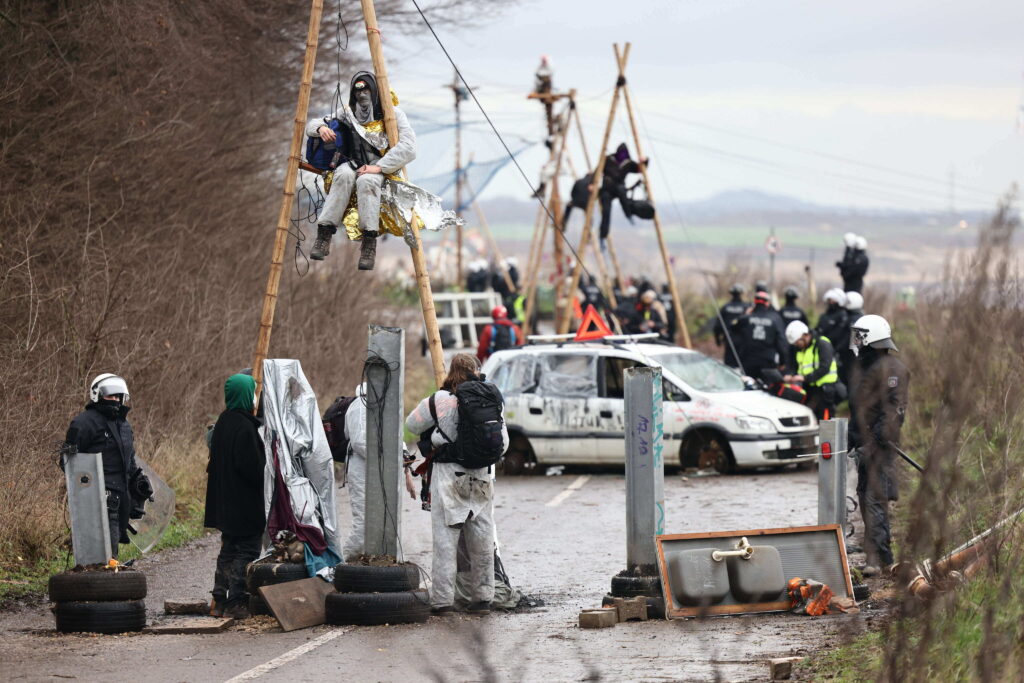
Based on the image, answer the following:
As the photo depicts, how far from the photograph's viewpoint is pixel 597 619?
10680 millimetres

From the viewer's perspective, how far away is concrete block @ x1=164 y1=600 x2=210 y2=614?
1180 cm

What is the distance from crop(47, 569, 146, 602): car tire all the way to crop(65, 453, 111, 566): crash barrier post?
222 millimetres

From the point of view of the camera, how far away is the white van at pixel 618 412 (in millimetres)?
19484

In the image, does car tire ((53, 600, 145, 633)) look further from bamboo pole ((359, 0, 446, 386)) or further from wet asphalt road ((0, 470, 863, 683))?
bamboo pole ((359, 0, 446, 386))

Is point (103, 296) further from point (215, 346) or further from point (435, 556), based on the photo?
point (435, 556)

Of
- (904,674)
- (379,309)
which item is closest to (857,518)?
(904,674)

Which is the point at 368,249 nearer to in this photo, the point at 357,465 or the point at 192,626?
the point at 357,465

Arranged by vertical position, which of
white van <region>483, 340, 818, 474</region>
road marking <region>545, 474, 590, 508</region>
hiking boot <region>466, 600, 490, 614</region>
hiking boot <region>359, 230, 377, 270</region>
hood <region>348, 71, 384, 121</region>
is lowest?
road marking <region>545, 474, 590, 508</region>

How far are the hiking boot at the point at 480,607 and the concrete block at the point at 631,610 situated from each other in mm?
1107

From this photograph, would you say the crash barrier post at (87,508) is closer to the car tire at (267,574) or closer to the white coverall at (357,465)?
the car tire at (267,574)

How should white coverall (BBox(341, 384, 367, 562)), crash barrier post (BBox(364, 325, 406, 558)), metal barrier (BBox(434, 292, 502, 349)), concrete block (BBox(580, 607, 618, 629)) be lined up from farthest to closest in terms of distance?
metal barrier (BBox(434, 292, 502, 349)) < white coverall (BBox(341, 384, 367, 562)) < crash barrier post (BBox(364, 325, 406, 558)) < concrete block (BBox(580, 607, 618, 629))

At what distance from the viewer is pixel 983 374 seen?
17.4ft

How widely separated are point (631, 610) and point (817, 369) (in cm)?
1008

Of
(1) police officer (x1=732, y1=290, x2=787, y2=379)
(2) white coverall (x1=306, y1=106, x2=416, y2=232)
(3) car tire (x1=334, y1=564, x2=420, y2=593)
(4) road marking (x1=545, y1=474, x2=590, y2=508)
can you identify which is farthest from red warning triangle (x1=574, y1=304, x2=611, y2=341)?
(3) car tire (x1=334, y1=564, x2=420, y2=593)
